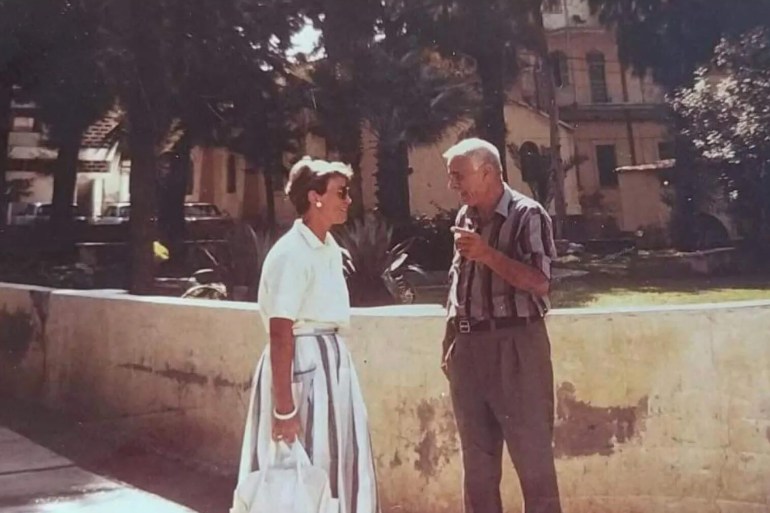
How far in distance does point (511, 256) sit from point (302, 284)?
82 centimetres

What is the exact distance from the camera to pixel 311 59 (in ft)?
71.8

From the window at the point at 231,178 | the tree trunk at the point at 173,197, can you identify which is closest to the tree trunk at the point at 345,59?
the tree trunk at the point at 173,197

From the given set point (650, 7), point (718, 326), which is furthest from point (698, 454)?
point (650, 7)

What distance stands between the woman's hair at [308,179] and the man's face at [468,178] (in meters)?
0.43

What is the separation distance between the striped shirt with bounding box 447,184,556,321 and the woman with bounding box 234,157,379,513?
0.53 metres

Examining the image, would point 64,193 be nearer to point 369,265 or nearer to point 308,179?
point 369,265

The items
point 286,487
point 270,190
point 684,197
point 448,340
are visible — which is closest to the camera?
point 286,487

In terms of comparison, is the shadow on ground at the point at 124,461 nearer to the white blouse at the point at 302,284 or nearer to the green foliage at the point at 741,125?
the white blouse at the point at 302,284

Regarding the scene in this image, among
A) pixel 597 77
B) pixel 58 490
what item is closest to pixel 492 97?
pixel 597 77

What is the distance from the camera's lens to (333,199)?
10.5 feet

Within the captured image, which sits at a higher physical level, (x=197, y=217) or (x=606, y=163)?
(x=606, y=163)

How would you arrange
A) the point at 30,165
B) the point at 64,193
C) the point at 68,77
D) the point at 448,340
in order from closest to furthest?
the point at 448,340 < the point at 68,77 < the point at 64,193 < the point at 30,165

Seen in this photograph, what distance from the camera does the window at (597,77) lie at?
36438mm

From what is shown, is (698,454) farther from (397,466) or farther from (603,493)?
(397,466)
